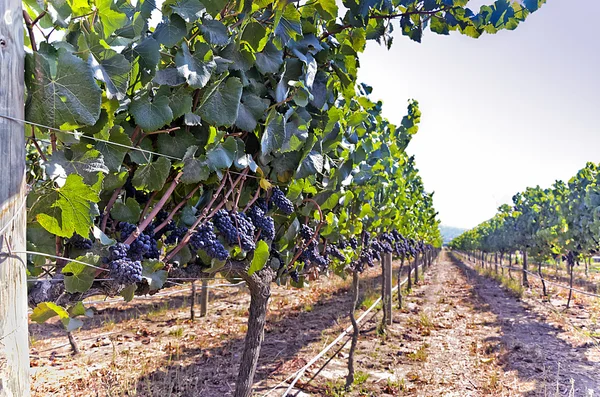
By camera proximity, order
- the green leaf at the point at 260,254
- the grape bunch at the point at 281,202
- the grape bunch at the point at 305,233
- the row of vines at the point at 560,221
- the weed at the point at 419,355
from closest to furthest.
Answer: the green leaf at the point at 260,254 → the grape bunch at the point at 281,202 → the grape bunch at the point at 305,233 → the weed at the point at 419,355 → the row of vines at the point at 560,221

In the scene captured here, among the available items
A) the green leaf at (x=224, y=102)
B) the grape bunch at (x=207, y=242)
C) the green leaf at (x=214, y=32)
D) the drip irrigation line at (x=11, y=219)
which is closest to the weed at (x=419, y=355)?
the grape bunch at (x=207, y=242)

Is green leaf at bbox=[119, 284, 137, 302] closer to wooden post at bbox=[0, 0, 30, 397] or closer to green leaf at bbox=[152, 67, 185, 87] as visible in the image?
wooden post at bbox=[0, 0, 30, 397]

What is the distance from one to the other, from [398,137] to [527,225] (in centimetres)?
1553

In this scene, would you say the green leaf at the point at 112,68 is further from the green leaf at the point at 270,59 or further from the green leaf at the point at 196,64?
the green leaf at the point at 270,59

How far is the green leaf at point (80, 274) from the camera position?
156cm

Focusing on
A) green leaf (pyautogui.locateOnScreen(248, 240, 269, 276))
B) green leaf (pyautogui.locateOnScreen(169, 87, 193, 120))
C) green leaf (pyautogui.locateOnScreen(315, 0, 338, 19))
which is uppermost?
green leaf (pyautogui.locateOnScreen(315, 0, 338, 19))

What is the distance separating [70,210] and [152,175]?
0.44 m

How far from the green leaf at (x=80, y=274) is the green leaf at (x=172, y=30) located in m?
0.86

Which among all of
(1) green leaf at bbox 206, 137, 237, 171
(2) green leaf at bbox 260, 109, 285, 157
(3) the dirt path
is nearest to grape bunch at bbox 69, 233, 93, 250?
(1) green leaf at bbox 206, 137, 237, 171

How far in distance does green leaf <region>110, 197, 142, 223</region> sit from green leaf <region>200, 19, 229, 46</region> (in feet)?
2.49

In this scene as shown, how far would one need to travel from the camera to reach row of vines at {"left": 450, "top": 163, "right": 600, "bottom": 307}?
1181 centimetres

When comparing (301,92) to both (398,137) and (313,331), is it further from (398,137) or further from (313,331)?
(313,331)

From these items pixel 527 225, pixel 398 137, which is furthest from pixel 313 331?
pixel 527 225

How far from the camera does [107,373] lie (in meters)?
5.15
